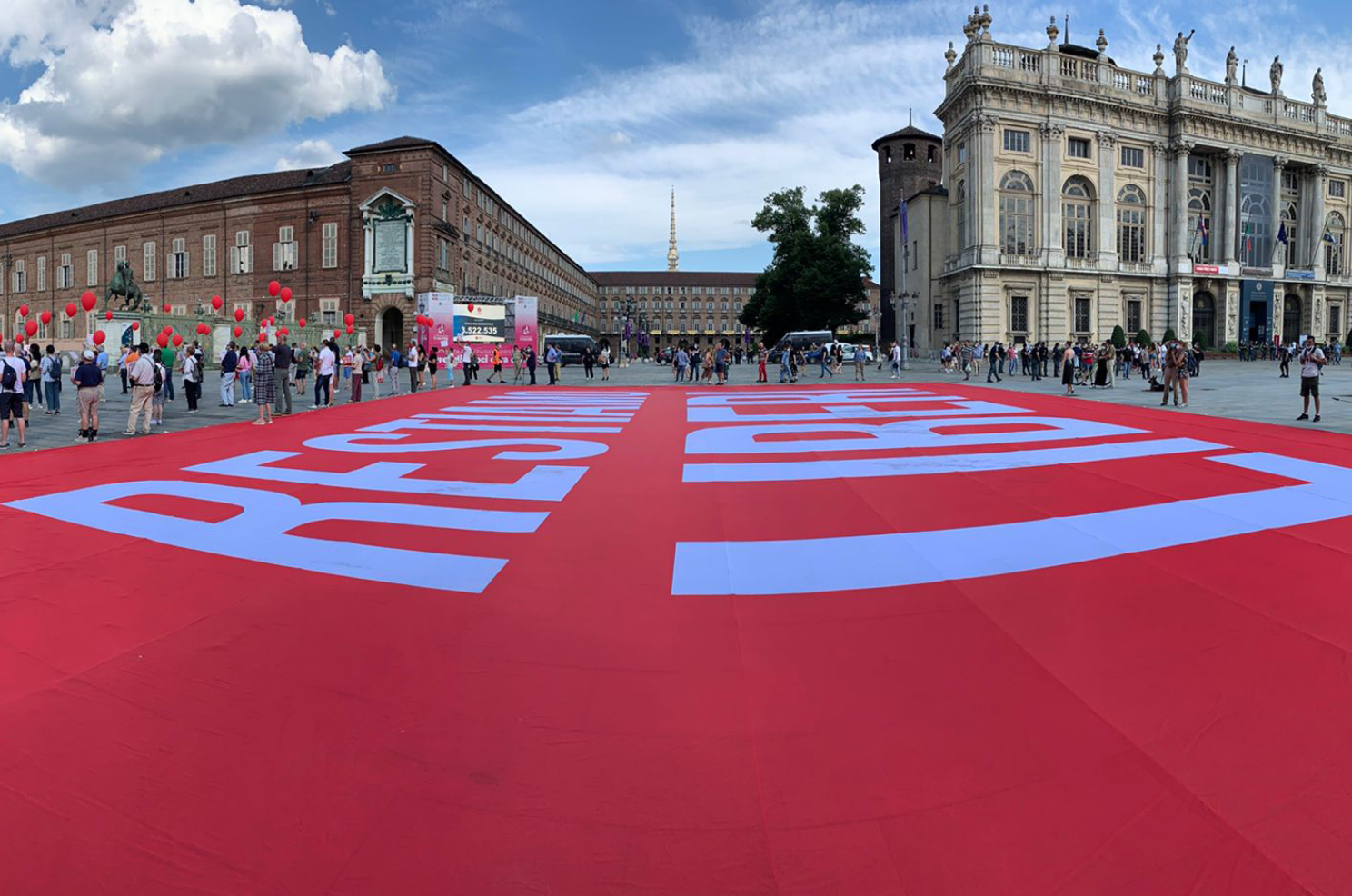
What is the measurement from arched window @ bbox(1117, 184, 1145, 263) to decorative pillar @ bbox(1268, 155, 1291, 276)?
10308 millimetres

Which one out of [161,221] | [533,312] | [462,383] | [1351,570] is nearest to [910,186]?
[533,312]

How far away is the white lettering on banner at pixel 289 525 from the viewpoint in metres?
5.66

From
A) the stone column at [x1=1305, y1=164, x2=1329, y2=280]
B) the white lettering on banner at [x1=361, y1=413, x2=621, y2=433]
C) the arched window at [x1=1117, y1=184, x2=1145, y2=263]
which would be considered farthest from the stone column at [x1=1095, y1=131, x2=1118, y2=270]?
the white lettering on banner at [x1=361, y1=413, x2=621, y2=433]

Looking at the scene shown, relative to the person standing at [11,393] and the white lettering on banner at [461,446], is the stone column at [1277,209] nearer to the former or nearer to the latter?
the white lettering on banner at [461,446]

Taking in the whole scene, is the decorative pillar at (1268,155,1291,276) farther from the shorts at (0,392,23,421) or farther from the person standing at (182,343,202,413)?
the shorts at (0,392,23,421)

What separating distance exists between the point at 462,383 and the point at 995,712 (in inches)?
1215

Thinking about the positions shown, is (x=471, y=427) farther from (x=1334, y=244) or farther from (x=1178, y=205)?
(x=1334, y=244)

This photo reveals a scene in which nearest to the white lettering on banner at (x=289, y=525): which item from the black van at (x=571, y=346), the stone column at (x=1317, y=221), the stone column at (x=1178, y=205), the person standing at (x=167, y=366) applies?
the person standing at (x=167, y=366)

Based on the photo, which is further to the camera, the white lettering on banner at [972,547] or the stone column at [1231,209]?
the stone column at [1231,209]

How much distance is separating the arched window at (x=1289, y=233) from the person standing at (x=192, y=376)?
6335 centimetres

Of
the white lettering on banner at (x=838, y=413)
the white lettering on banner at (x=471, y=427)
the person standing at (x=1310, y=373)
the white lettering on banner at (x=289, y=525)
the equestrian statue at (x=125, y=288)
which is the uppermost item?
the equestrian statue at (x=125, y=288)

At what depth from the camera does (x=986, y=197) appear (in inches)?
1811

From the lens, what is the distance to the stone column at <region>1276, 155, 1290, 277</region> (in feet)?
169

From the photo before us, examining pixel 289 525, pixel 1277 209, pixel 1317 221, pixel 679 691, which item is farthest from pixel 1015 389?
pixel 1317 221
